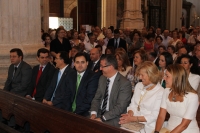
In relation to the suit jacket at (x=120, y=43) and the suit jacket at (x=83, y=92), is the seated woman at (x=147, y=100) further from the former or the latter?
the suit jacket at (x=120, y=43)

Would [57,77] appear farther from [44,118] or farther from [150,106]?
[150,106]

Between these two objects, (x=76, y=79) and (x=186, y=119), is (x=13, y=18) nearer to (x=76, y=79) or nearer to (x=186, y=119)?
(x=76, y=79)

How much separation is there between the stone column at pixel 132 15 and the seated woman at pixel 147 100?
471 inches

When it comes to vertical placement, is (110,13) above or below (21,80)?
above

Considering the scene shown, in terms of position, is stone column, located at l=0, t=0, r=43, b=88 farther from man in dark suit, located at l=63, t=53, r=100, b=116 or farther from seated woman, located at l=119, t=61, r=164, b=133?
seated woman, located at l=119, t=61, r=164, b=133

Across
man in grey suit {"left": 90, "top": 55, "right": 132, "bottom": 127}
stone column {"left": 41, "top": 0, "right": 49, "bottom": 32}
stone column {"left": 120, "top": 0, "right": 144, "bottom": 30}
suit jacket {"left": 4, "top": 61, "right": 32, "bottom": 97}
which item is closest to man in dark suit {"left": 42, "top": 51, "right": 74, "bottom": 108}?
suit jacket {"left": 4, "top": 61, "right": 32, "bottom": 97}

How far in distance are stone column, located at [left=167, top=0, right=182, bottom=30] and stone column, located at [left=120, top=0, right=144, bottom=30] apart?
613 centimetres

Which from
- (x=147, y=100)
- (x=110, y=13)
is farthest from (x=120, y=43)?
(x=110, y=13)

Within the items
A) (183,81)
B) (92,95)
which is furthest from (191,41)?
(183,81)

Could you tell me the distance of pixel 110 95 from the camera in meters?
5.24

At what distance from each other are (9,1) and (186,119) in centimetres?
504

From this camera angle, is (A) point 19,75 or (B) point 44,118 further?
(A) point 19,75

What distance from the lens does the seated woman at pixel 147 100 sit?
470cm

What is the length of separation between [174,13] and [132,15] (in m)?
6.53
